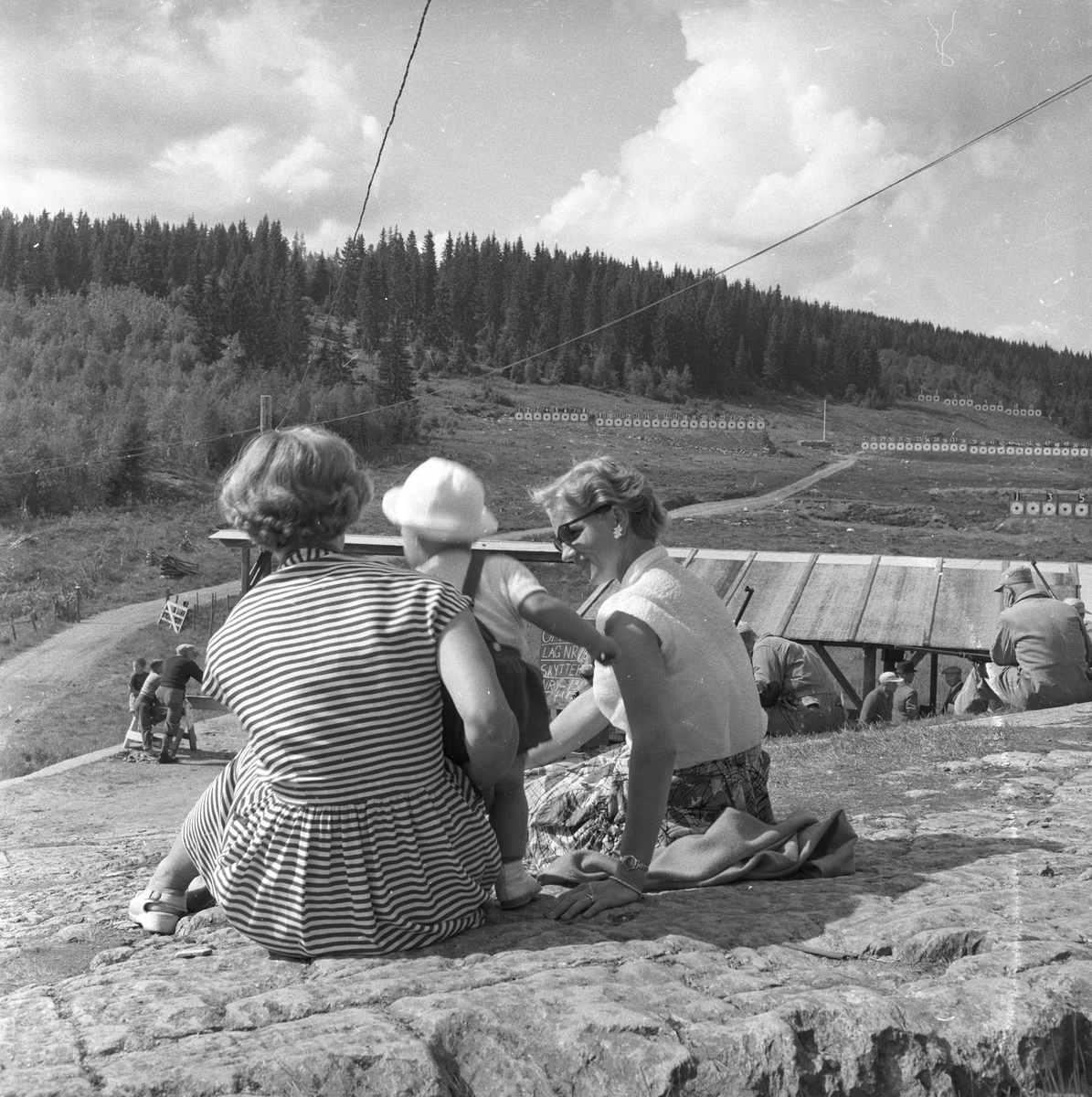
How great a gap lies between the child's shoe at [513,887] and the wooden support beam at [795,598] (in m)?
8.82

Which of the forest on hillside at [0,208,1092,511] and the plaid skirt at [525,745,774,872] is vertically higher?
the forest on hillside at [0,208,1092,511]

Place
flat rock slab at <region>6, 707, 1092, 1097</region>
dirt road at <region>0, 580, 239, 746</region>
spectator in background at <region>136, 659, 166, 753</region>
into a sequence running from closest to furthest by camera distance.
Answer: flat rock slab at <region>6, 707, 1092, 1097</region>, spectator in background at <region>136, 659, 166, 753</region>, dirt road at <region>0, 580, 239, 746</region>

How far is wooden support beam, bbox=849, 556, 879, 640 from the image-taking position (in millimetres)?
11234

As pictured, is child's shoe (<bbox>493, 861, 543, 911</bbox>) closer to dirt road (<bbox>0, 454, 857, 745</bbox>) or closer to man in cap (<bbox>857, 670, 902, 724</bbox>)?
man in cap (<bbox>857, 670, 902, 724</bbox>)

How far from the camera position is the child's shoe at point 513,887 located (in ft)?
7.63

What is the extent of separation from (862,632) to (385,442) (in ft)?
25.5

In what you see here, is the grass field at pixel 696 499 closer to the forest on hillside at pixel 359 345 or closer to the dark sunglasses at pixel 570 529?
the forest on hillside at pixel 359 345

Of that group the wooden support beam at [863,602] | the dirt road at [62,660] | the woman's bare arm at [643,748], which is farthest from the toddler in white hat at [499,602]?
the dirt road at [62,660]

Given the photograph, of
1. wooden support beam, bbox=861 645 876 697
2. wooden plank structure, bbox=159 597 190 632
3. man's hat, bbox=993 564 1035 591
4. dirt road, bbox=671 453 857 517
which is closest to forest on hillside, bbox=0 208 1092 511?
dirt road, bbox=671 453 857 517

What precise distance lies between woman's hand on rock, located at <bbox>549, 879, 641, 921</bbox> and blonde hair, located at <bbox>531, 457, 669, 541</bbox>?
81 centimetres

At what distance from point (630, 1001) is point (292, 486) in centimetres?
109

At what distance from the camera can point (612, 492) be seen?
2.61 metres

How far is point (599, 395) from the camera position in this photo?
19797 mm

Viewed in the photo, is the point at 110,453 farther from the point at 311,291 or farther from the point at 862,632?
the point at 862,632
